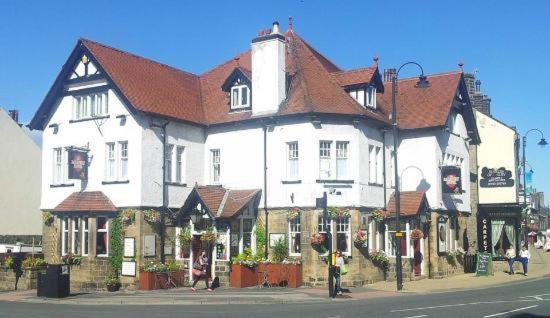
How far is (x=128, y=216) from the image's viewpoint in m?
28.3

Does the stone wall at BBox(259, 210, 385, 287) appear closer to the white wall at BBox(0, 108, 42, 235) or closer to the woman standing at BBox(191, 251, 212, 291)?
the woman standing at BBox(191, 251, 212, 291)

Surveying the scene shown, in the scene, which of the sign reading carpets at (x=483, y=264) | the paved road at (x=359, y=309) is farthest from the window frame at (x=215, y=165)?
the sign reading carpets at (x=483, y=264)

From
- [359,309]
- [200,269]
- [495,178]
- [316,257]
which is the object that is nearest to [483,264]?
[316,257]

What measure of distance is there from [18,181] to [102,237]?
18383 mm

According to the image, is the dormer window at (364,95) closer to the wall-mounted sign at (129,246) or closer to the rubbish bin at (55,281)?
the wall-mounted sign at (129,246)

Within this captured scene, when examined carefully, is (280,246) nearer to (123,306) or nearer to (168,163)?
(168,163)

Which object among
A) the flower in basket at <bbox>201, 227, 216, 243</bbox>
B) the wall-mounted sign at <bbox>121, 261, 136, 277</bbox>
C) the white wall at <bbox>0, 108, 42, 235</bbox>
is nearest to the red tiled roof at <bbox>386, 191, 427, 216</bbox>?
the flower in basket at <bbox>201, 227, 216, 243</bbox>

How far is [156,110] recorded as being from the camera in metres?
29.3

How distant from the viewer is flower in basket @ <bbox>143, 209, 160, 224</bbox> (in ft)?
92.9

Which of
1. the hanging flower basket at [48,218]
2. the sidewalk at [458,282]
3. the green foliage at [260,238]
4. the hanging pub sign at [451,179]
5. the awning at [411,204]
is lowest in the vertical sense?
the sidewalk at [458,282]

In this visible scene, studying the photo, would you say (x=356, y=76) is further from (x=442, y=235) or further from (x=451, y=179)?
(x=442, y=235)

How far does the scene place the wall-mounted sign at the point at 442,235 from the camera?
107 ft

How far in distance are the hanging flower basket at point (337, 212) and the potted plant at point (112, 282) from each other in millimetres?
9688

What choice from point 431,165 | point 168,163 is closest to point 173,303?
point 168,163
